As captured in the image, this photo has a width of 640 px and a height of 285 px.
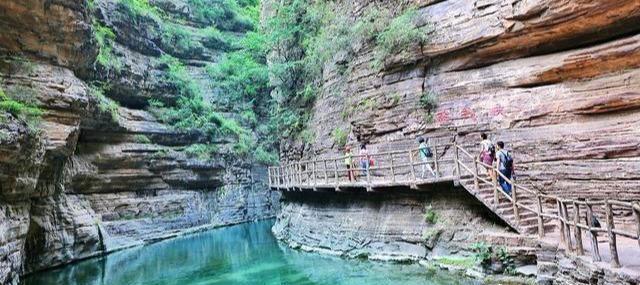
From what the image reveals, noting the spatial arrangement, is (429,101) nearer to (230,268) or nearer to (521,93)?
(521,93)

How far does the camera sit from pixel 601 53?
11195 millimetres

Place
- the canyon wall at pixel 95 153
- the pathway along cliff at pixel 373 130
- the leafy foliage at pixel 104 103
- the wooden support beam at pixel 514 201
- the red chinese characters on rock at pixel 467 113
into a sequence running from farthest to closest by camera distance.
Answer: the leafy foliage at pixel 104 103
the canyon wall at pixel 95 153
the red chinese characters on rock at pixel 467 113
the pathway along cliff at pixel 373 130
the wooden support beam at pixel 514 201

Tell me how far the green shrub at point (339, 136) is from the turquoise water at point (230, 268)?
14.1 feet

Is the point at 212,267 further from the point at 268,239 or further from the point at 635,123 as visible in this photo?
the point at 635,123

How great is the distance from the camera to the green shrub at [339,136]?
17188 mm

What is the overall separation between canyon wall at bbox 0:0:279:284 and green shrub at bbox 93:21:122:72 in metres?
0.30

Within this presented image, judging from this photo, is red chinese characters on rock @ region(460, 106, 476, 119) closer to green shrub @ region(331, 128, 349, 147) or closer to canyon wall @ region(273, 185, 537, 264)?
canyon wall @ region(273, 185, 537, 264)

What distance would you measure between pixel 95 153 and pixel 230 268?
11.1m

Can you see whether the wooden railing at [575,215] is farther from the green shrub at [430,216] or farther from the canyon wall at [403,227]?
the green shrub at [430,216]

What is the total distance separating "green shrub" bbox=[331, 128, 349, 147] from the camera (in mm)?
17188

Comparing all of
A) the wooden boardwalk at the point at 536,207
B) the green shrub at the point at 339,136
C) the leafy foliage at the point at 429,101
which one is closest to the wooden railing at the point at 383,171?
the wooden boardwalk at the point at 536,207

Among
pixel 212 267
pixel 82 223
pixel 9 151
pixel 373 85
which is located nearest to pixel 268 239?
pixel 212 267

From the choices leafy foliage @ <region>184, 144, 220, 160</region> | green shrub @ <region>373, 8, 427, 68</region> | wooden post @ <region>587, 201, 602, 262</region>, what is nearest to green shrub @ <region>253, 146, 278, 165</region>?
leafy foliage @ <region>184, 144, 220, 160</region>

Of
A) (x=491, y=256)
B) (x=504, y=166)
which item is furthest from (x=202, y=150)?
(x=491, y=256)
